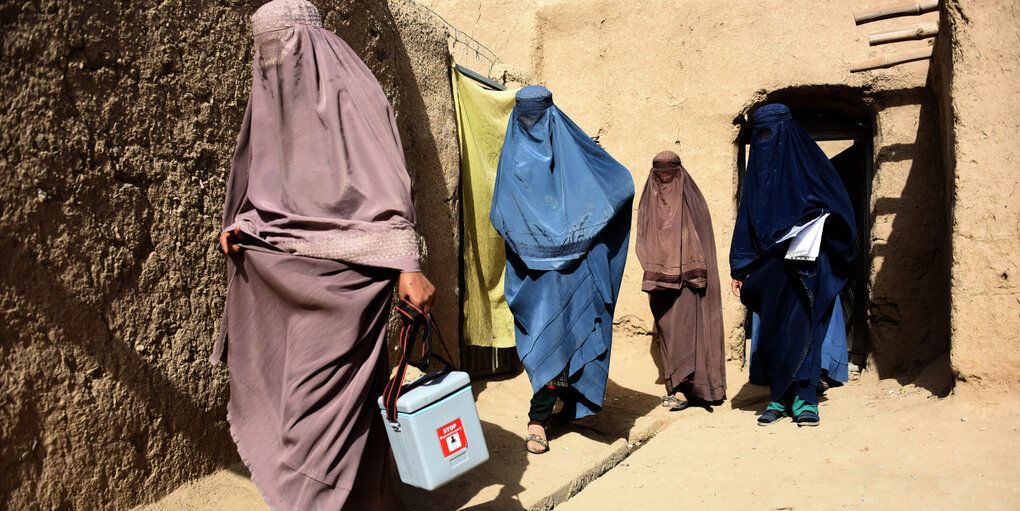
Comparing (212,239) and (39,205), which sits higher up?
(39,205)

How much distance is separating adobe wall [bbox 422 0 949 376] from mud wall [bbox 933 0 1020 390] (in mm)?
1870

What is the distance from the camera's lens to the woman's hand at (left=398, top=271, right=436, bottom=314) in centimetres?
215

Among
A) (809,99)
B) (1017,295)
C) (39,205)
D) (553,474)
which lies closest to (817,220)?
(1017,295)

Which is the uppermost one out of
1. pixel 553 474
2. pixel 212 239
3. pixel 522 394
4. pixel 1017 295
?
pixel 212 239

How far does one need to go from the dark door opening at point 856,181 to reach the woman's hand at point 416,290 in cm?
492

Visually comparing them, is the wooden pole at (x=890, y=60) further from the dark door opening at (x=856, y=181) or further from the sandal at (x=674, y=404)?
the sandal at (x=674, y=404)

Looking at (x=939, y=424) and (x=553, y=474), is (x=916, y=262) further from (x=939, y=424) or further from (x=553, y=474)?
(x=553, y=474)

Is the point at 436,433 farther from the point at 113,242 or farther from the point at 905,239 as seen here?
the point at 905,239

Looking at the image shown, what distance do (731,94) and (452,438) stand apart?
5.20 m

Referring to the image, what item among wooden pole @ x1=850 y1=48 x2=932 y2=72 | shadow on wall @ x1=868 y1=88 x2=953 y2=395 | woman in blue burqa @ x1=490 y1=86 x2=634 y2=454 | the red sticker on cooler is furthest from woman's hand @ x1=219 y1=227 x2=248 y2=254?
shadow on wall @ x1=868 y1=88 x2=953 y2=395

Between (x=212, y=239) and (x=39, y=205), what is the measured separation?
0.67 meters

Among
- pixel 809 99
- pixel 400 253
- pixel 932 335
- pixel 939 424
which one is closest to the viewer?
pixel 400 253

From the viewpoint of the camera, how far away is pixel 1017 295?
12.5ft

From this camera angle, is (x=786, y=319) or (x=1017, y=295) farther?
(x=786, y=319)
